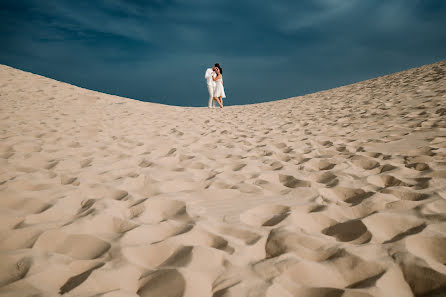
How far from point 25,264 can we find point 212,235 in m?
0.81

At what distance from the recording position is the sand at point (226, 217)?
0.93 metres

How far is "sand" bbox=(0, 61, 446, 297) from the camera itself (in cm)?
93

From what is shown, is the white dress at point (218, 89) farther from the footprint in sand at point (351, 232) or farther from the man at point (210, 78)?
the footprint in sand at point (351, 232)

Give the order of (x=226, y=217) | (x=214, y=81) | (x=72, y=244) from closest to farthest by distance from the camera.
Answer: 1. (x=72, y=244)
2. (x=226, y=217)
3. (x=214, y=81)

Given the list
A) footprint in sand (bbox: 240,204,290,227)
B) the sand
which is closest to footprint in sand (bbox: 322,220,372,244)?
the sand

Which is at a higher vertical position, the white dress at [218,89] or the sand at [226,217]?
the white dress at [218,89]

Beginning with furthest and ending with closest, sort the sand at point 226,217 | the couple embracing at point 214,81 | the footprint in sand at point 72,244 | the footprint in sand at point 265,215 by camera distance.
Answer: the couple embracing at point 214,81
the footprint in sand at point 265,215
the footprint in sand at point 72,244
the sand at point 226,217

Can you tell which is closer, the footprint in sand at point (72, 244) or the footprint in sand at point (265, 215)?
the footprint in sand at point (72, 244)

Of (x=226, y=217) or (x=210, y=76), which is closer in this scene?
(x=226, y=217)

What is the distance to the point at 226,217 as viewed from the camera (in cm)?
144

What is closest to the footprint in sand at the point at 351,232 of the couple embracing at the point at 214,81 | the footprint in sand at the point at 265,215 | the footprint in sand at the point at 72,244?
the footprint in sand at the point at 265,215

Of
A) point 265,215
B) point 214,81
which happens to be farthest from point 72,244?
point 214,81

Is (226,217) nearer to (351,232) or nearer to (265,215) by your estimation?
(265,215)

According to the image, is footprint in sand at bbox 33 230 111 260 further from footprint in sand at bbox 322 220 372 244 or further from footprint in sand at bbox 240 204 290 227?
footprint in sand at bbox 322 220 372 244
